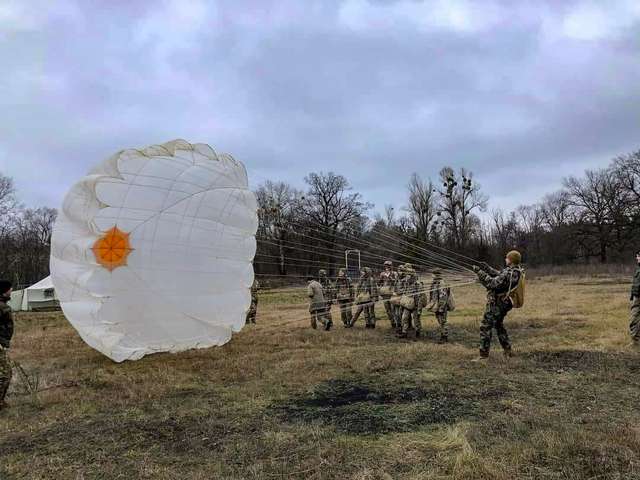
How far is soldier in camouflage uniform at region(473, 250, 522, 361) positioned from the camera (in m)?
7.66

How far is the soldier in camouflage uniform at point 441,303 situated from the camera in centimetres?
1012

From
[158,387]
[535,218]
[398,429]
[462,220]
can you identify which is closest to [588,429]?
[398,429]

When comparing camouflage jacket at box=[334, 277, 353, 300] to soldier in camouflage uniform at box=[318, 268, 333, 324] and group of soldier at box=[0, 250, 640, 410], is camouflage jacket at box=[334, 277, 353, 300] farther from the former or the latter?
→ soldier in camouflage uniform at box=[318, 268, 333, 324]

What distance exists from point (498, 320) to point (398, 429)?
3.84 m

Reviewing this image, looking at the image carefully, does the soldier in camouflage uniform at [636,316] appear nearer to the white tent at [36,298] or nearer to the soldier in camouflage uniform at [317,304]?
the soldier in camouflage uniform at [317,304]

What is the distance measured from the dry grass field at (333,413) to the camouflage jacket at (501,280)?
1.12m

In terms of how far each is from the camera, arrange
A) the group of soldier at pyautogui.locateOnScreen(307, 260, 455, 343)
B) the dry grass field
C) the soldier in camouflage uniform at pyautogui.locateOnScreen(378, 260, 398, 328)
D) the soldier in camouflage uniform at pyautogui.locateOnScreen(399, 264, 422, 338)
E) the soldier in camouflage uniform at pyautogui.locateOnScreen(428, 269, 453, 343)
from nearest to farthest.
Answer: the dry grass field
the soldier in camouflage uniform at pyautogui.locateOnScreen(428, 269, 453, 343)
the group of soldier at pyautogui.locateOnScreen(307, 260, 455, 343)
the soldier in camouflage uniform at pyautogui.locateOnScreen(399, 264, 422, 338)
the soldier in camouflage uniform at pyautogui.locateOnScreen(378, 260, 398, 328)

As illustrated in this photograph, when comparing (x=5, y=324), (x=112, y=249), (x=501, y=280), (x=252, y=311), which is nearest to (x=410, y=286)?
(x=501, y=280)

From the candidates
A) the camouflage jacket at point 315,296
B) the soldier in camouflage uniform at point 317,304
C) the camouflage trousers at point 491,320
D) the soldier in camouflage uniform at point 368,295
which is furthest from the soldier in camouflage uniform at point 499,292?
the camouflage jacket at point 315,296

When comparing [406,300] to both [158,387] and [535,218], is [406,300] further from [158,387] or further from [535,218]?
[535,218]

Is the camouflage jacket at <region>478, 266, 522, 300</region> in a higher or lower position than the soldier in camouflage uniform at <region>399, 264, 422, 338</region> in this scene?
higher

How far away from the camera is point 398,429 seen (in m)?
4.75

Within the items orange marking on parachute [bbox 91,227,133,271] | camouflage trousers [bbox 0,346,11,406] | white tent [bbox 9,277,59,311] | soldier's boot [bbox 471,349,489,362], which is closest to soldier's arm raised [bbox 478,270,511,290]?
soldier's boot [bbox 471,349,489,362]

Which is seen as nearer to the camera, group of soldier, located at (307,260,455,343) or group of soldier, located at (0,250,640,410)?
group of soldier, located at (0,250,640,410)
